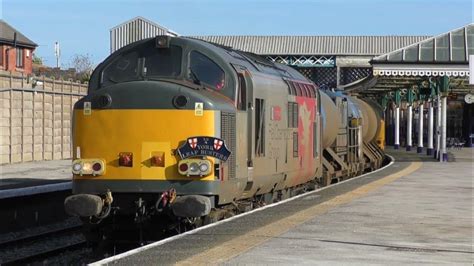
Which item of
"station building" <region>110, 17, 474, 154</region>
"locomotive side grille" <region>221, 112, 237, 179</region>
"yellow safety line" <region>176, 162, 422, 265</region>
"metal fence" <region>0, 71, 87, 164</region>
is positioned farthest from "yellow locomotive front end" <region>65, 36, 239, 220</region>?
"metal fence" <region>0, 71, 87, 164</region>

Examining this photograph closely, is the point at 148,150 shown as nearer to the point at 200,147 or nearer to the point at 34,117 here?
the point at 200,147

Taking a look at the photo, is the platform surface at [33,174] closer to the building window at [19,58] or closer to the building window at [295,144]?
the building window at [295,144]

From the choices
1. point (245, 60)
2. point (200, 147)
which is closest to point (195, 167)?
point (200, 147)

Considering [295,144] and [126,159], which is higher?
[295,144]

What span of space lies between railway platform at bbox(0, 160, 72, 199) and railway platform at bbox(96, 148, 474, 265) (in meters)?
5.99

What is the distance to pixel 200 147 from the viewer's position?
36.3 ft

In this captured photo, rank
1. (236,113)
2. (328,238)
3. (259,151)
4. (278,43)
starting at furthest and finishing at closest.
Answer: (278,43) < (259,151) < (236,113) < (328,238)

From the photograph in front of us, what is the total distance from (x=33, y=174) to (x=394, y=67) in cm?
1345

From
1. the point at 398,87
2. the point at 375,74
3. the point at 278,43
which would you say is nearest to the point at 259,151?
the point at 375,74

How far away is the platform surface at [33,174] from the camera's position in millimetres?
21797

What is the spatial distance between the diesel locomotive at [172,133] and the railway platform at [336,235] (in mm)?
667

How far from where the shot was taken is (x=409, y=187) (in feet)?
64.8

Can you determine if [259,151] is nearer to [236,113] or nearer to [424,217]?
[236,113]

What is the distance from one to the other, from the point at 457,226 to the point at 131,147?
16.6 ft
